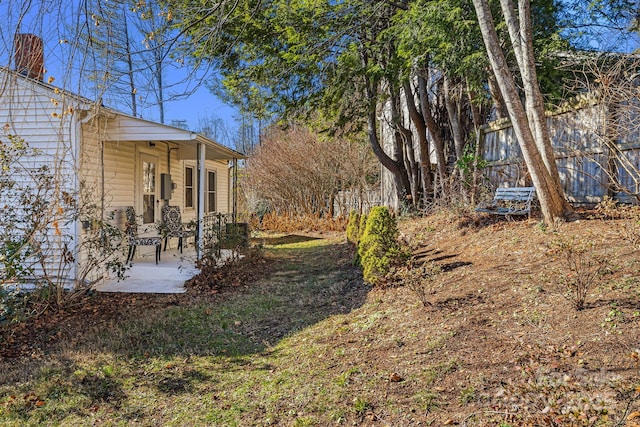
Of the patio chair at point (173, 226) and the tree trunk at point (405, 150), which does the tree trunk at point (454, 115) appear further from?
the patio chair at point (173, 226)

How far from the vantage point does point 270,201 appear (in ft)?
60.6

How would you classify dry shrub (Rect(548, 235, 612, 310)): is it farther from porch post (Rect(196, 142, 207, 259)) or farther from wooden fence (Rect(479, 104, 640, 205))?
porch post (Rect(196, 142, 207, 259))

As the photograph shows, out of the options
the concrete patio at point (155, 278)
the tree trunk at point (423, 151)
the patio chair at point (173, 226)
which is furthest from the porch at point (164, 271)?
the tree trunk at point (423, 151)

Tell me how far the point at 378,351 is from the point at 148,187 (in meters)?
7.11

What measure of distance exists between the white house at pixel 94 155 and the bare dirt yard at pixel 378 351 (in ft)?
5.03

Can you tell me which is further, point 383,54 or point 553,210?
point 383,54

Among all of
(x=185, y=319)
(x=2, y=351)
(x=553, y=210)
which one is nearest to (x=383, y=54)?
(x=553, y=210)

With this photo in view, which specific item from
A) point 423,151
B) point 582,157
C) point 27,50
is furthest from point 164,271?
point 582,157

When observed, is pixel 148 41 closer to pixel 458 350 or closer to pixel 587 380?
pixel 458 350

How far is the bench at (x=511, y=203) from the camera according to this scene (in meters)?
6.60

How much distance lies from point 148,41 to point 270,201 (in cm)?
1453

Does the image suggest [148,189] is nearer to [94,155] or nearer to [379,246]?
[94,155]

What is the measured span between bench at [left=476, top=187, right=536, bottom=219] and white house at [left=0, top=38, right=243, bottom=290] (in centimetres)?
506

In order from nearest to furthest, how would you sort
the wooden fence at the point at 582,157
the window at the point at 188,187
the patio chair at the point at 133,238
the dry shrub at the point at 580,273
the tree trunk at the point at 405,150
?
the dry shrub at the point at 580,273 → the wooden fence at the point at 582,157 → the patio chair at the point at 133,238 → the tree trunk at the point at 405,150 → the window at the point at 188,187
